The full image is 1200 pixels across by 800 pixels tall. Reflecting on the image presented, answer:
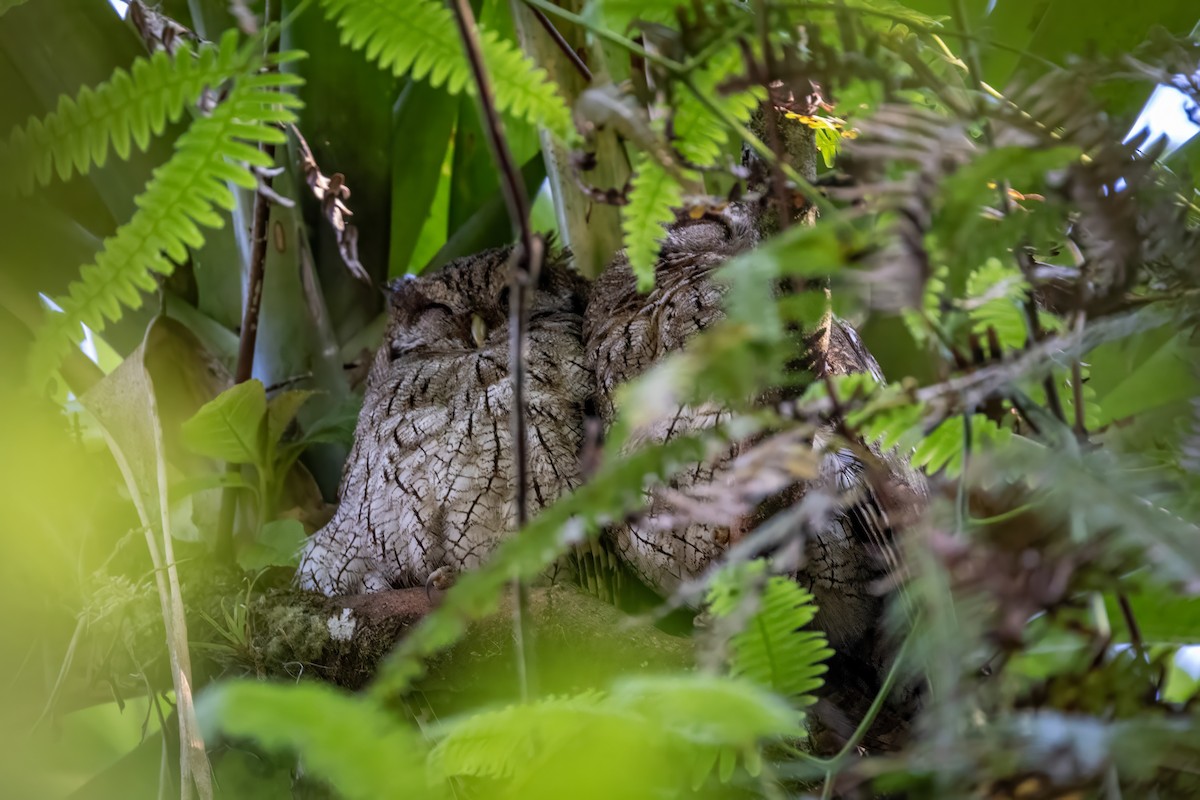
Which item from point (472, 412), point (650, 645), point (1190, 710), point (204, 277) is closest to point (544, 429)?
point (472, 412)

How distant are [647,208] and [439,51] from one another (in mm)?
170

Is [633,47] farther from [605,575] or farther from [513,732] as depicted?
[605,575]

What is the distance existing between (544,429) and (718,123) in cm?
101

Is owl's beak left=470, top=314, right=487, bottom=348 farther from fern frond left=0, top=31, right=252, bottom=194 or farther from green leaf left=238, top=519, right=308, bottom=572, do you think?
fern frond left=0, top=31, right=252, bottom=194

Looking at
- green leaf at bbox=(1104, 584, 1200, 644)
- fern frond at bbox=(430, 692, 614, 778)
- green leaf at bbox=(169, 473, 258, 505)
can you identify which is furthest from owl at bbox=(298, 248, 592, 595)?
fern frond at bbox=(430, 692, 614, 778)

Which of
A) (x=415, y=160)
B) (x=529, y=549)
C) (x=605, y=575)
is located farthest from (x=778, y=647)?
(x=415, y=160)

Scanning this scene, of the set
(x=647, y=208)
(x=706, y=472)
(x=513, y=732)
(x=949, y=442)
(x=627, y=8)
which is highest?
(x=627, y=8)

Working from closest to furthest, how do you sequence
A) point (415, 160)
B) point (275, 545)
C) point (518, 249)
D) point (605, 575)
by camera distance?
point (518, 249), point (605, 575), point (275, 545), point (415, 160)

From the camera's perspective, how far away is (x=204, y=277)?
82.1 inches

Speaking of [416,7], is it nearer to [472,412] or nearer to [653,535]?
[653,535]

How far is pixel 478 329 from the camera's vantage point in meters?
2.06

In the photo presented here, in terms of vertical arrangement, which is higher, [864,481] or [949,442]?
[949,442]

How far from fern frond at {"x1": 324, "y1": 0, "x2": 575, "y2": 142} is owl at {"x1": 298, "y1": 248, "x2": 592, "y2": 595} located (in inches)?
40.1

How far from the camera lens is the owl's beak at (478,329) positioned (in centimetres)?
205
